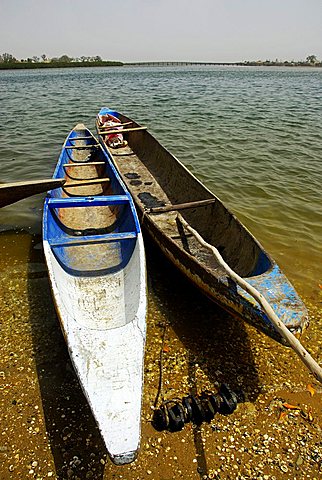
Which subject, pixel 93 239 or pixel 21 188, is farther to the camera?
pixel 21 188

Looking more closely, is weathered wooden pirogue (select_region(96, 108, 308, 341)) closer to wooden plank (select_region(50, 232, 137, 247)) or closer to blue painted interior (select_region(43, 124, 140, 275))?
blue painted interior (select_region(43, 124, 140, 275))

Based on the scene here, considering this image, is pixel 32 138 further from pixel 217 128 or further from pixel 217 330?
pixel 217 330

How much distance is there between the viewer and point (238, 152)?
1262cm

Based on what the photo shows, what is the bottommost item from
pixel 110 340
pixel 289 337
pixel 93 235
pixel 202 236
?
pixel 110 340

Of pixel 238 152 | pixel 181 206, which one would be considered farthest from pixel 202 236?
pixel 238 152

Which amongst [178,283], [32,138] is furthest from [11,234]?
[32,138]

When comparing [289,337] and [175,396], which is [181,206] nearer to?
[175,396]

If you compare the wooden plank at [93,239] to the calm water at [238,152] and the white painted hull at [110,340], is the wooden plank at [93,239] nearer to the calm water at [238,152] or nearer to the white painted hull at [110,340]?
the white painted hull at [110,340]

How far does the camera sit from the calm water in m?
7.46

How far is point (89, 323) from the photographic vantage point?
4188mm

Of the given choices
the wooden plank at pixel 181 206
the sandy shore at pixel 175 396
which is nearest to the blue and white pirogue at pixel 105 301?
the wooden plank at pixel 181 206

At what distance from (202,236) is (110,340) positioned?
118 inches

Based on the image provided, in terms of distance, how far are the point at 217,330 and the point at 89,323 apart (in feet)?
5.92

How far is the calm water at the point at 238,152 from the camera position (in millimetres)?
7461
